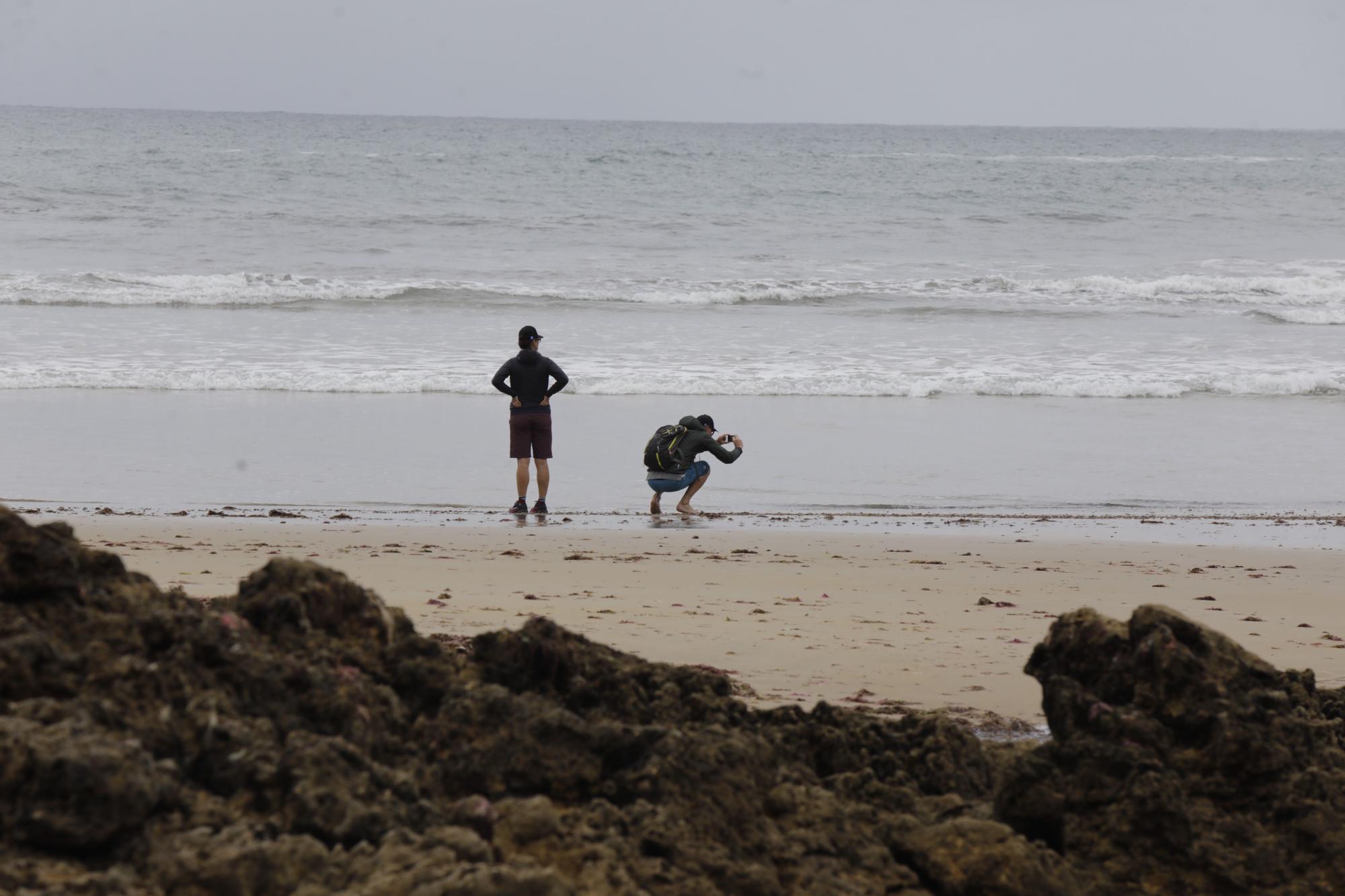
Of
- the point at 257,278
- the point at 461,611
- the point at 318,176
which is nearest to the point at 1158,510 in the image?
the point at 461,611

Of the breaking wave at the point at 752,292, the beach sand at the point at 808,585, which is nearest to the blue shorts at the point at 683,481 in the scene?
the beach sand at the point at 808,585

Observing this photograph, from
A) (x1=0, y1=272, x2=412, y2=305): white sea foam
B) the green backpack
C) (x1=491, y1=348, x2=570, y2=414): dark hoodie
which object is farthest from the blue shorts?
(x1=0, y1=272, x2=412, y2=305): white sea foam

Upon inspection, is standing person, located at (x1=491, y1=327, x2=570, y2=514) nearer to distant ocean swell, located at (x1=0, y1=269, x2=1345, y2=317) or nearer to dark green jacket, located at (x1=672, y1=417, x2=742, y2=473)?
dark green jacket, located at (x1=672, y1=417, x2=742, y2=473)

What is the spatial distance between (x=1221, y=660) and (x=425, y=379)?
13291 mm

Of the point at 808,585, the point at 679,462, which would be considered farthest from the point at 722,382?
the point at 808,585

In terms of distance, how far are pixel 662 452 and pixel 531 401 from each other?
1.29 metres

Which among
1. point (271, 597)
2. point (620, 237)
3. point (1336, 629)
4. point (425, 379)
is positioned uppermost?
point (620, 237)

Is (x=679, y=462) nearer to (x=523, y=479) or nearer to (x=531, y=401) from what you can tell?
(x=523, y=479)

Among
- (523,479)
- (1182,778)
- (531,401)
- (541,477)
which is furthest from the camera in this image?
(531,401)

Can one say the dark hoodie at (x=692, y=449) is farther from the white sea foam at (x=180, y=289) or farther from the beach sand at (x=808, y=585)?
the white sea foam at (x=180, y=289)

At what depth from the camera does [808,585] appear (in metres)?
7.68

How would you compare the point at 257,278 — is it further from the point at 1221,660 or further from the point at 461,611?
the point at 1221,660

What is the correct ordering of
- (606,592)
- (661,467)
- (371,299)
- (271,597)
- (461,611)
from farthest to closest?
(371,299), (661,467), (606,592), (461,611), (271,597)

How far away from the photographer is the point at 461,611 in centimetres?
650
